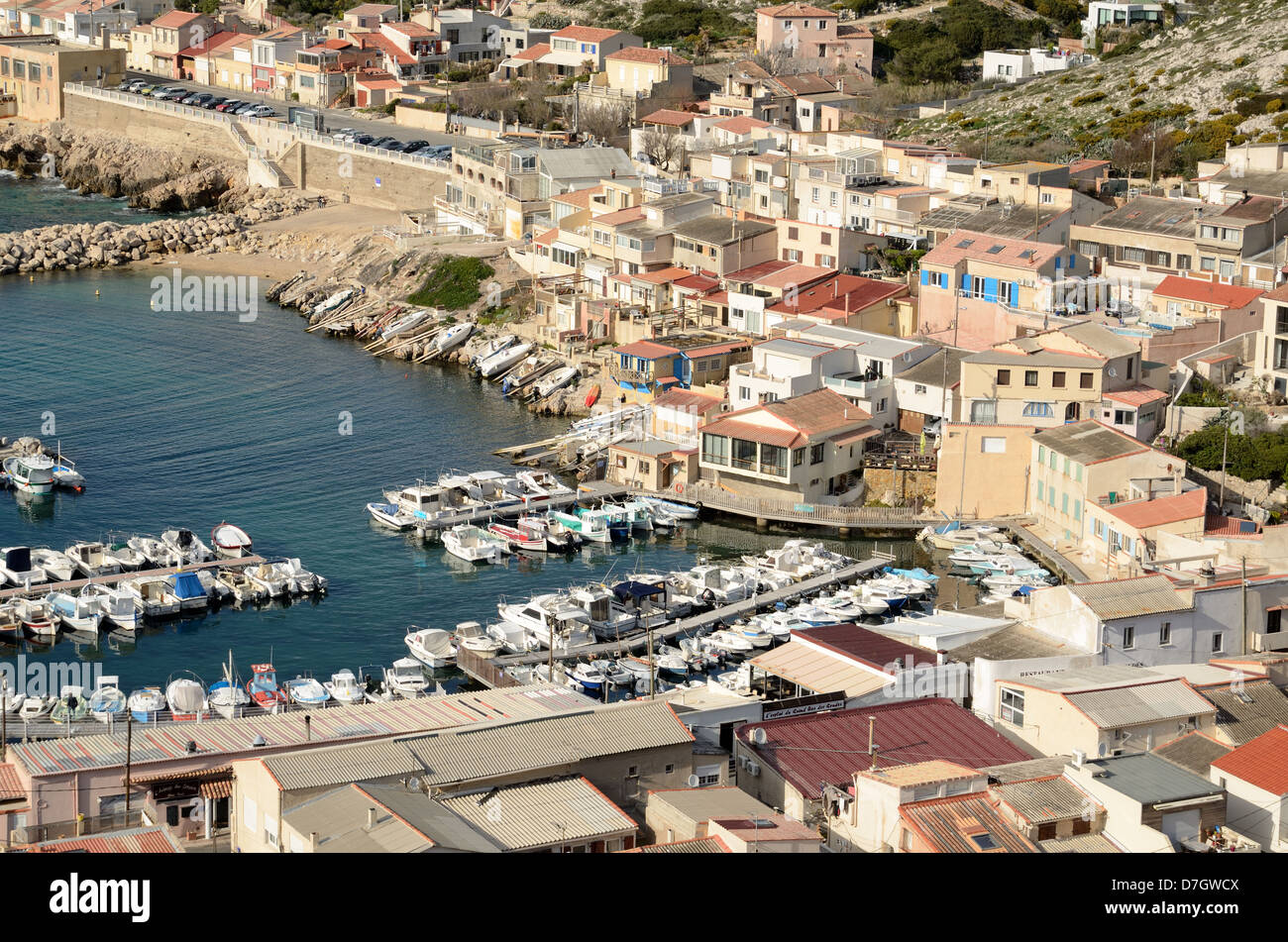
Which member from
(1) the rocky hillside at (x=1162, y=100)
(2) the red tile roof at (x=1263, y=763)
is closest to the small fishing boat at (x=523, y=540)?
(2) the red tile roof at (x=1263, y=763)

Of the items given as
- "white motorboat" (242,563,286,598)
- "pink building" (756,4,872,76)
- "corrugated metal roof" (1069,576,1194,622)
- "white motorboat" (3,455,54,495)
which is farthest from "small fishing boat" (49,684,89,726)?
"pink building" (756,4,872,76)

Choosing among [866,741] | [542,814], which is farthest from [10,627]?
[542,814]

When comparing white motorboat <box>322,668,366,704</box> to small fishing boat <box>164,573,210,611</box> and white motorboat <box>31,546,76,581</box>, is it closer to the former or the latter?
small fishing boat <box>164,573,210,611</box>

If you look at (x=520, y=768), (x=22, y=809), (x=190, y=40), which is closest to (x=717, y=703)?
(x=520, y=768)

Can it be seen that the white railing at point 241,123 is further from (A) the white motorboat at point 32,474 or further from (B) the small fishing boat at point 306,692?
(B) the small fishing boat at point 306,692

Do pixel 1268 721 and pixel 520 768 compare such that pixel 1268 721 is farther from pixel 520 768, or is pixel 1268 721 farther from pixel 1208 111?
pixel 1208 111

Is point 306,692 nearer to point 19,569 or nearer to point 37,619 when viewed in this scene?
point 37,619
